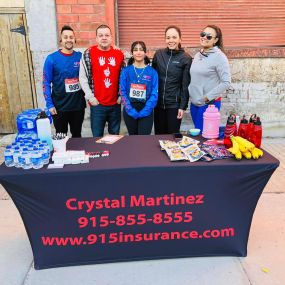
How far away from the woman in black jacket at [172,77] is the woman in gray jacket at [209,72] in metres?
0.10

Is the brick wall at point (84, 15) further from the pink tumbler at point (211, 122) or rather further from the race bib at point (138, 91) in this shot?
the pink tumbler at point (211, 122)

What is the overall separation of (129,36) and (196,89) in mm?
1939

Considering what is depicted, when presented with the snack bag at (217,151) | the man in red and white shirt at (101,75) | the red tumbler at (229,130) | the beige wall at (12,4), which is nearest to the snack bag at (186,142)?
the snack bag at (217,151)

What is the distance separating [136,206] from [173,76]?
1.85m

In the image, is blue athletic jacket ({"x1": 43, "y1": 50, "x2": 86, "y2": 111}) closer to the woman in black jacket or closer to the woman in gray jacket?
the woman in black jacket

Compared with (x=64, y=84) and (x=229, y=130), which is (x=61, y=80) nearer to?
(x=64, y=84)

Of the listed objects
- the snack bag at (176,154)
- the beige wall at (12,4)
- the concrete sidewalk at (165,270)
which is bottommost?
the concrete sidewalk at (165,270)

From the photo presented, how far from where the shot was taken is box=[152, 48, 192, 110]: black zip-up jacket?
3.71 meters

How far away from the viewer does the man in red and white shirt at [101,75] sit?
12.1 feet

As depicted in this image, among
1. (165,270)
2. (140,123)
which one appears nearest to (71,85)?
(140,123)

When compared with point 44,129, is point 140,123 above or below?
below

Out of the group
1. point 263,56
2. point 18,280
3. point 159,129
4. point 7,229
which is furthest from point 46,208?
point 263,56

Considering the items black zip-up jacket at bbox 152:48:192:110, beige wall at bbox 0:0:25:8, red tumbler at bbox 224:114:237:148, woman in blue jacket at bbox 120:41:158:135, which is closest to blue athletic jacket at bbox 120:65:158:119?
woman in blue jacket at bbox 120:41:158:135

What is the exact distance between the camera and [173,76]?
3738 mm
